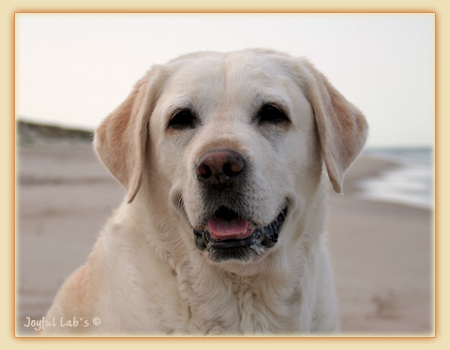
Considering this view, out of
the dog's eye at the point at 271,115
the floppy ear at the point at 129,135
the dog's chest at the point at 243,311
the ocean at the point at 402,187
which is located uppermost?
the dog's eye at the point at 271,115

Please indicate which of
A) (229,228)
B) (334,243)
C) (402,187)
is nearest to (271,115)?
(229,228)

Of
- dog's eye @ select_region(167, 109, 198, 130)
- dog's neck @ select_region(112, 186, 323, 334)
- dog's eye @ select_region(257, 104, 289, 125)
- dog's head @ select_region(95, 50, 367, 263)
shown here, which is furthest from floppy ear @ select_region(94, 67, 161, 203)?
dog's eye @ select_region(257, 104, 289, 125)

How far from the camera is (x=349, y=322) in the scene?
209 inches

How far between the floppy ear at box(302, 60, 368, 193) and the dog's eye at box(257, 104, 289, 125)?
0.28 meters

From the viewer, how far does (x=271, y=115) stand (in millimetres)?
2951

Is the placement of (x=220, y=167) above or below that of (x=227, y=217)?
above

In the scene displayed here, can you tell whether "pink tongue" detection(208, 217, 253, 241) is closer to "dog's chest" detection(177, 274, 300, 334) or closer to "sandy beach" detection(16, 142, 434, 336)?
"dog's chest" detection(177, 274, 300, 334)

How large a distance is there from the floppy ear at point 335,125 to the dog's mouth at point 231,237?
637mm

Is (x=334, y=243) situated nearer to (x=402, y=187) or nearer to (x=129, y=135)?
(x=129, y=135)

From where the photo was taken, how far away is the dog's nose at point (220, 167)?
246cm

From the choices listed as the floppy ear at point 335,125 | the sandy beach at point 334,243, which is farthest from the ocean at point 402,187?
the floppy ear at point 335,125

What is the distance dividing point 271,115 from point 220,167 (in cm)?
62

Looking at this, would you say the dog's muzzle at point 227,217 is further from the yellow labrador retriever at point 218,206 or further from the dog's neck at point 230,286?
the dog's neck at point 230,286

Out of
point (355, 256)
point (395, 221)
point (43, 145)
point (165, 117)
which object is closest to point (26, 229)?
point (43, 145)
